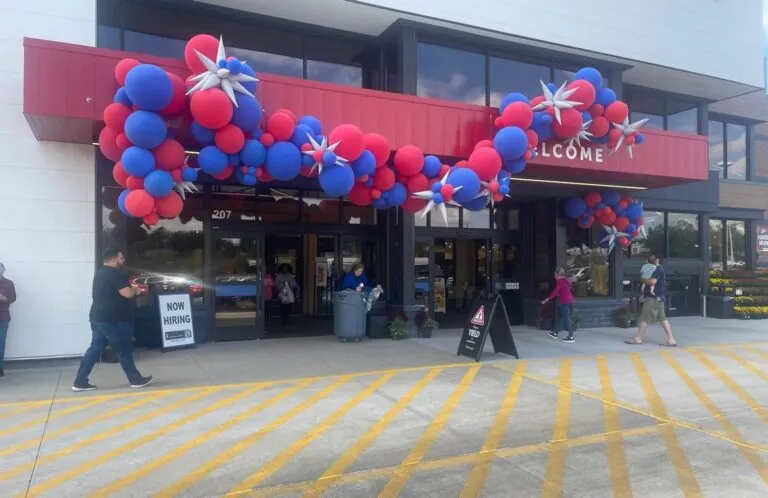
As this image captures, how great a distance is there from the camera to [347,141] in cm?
833

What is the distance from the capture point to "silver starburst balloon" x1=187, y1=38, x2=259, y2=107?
740 centimetres

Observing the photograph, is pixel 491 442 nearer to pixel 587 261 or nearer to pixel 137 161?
pixel 137 161

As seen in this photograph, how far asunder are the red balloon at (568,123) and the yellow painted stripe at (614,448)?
4434 mm

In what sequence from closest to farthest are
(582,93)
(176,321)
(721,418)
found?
1. (721,418)
2. (582,93)
3. (176,321)

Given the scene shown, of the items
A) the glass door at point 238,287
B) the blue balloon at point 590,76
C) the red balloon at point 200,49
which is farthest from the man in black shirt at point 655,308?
the red balloon at point 200,49

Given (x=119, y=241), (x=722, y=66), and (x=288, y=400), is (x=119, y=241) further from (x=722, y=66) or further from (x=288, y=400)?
(x=722, y=66)

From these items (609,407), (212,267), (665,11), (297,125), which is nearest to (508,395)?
(609,407)

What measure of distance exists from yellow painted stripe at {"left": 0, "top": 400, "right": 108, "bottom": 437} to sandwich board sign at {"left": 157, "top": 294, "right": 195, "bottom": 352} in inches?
128

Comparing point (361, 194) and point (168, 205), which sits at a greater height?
point (361, 194)

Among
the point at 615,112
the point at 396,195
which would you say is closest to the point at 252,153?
the point at 396,195

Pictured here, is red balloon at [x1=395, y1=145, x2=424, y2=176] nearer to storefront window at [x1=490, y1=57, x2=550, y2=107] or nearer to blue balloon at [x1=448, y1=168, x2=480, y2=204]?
blue balloon at [x1=448, y1=168, x2=480, y2=204]

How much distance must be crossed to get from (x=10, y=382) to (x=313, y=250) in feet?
25.4

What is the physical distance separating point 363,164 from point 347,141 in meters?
0.47

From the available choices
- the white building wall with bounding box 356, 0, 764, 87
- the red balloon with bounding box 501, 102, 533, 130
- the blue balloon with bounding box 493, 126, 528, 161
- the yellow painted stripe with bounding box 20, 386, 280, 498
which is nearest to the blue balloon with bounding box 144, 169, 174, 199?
the yellow painted stripe with bounding box 20, 386, 280, 498
